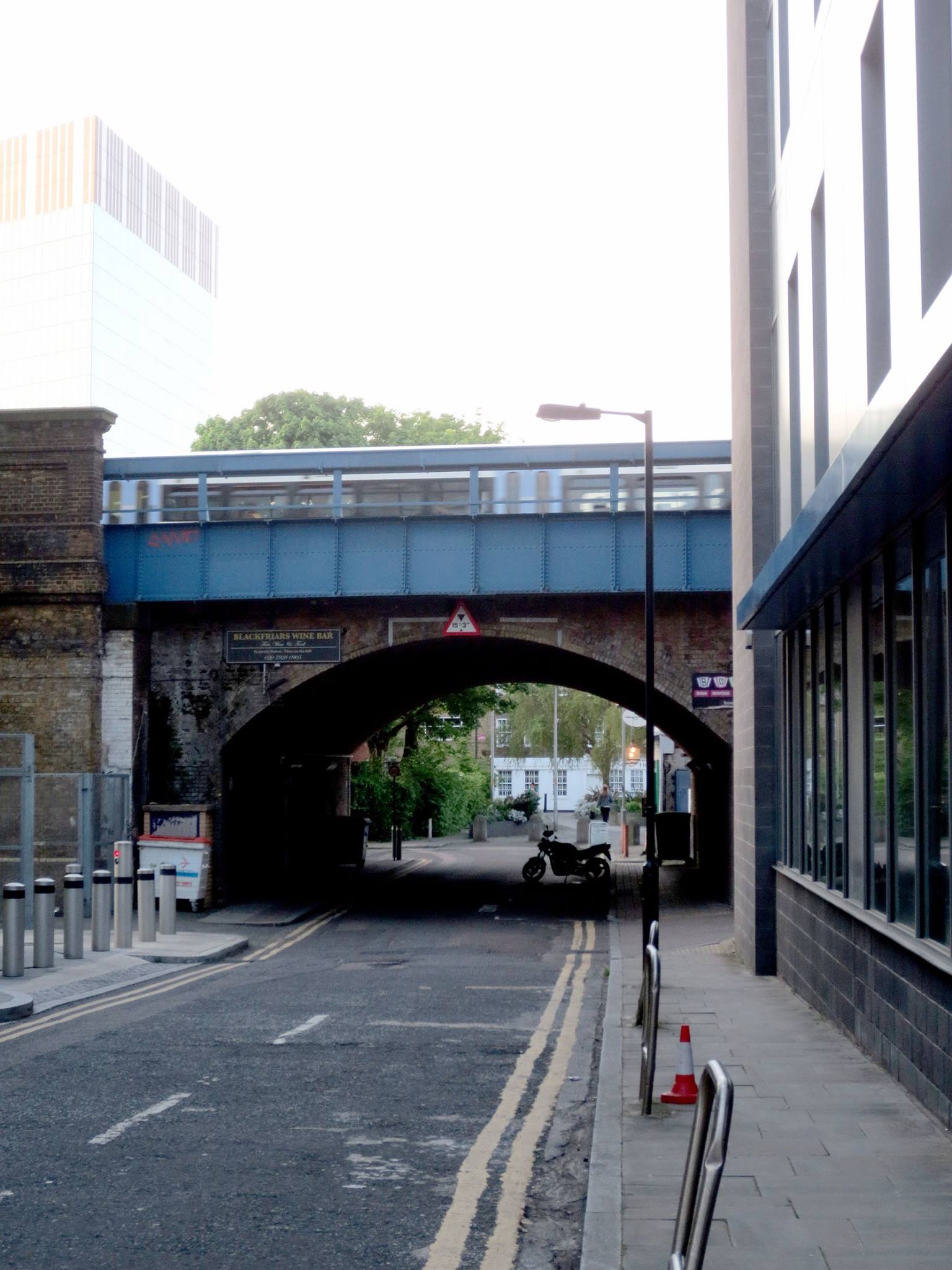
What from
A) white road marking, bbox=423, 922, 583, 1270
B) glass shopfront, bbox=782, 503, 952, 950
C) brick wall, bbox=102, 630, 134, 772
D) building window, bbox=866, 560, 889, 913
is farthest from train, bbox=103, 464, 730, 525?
building window, bbox=866, 560, 889, 913

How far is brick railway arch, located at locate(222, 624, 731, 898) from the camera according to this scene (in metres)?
27.1

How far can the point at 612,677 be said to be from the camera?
1232 inches

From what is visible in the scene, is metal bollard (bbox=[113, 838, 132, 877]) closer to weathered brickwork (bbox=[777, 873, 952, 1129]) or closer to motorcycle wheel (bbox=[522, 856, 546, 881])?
weathered brickwork (bbox=[777, 873, 952, 1129])

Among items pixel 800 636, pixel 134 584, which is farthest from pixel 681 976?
pixel 134 584

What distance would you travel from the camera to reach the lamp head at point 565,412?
17.2 meters

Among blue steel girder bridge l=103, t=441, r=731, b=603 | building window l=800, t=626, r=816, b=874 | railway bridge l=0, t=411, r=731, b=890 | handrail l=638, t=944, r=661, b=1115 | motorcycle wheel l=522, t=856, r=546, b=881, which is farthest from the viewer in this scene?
motorcycle wheel l=522, t=856, r=546, b=881

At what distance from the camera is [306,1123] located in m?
8.38

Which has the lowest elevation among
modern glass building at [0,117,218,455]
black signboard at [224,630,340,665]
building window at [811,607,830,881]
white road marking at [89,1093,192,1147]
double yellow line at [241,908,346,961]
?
double yellow line at [241,908,346,961]

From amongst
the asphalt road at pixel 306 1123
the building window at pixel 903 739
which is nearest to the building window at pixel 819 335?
the building window at pixel 903 739

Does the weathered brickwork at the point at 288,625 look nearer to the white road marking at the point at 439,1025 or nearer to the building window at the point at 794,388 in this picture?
the building window at the point at 794,388

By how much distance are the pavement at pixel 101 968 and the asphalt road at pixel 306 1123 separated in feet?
1.30

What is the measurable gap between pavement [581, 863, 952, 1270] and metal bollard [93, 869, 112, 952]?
8.49 metres

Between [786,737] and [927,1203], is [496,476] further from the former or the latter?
[927,1203]

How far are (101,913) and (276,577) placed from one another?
9567mm
